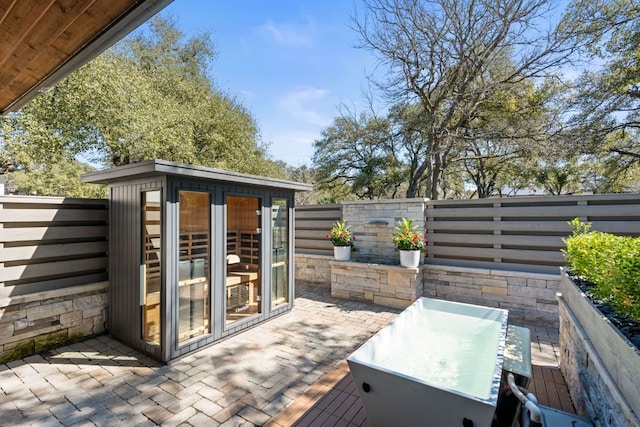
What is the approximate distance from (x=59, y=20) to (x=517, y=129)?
1069 cm

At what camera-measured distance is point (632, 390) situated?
1.45 meters

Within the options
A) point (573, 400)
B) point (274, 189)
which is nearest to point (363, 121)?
point (274, 189)

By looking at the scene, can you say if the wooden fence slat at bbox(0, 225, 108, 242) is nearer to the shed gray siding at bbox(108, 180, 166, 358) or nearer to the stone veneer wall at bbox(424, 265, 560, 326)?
the shed gray siding at bbox(108, 180, 166, 358)

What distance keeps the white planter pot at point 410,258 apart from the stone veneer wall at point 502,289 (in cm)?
42

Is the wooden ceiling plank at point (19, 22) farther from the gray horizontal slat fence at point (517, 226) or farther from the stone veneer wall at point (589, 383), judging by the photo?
the gray horizontal slat fence at point (517, 226)

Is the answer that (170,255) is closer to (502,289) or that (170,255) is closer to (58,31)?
(58,31)

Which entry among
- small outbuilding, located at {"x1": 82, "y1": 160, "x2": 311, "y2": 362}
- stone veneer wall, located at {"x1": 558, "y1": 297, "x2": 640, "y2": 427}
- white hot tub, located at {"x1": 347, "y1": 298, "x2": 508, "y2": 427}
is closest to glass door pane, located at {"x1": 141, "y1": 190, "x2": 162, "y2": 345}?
small outbuilding, located at {"x1": 82, "y1": 160, "x2": 311, "y2": 362}

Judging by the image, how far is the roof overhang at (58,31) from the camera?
158 cm

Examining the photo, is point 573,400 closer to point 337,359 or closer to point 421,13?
point 337,359

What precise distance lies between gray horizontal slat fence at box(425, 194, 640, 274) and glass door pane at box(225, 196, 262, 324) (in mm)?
3313

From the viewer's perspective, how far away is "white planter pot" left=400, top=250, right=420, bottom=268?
5.38m

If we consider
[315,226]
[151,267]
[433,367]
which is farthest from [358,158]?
[433,367]

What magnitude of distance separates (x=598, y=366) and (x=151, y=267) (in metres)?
4.26

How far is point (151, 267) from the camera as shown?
3.63 m
